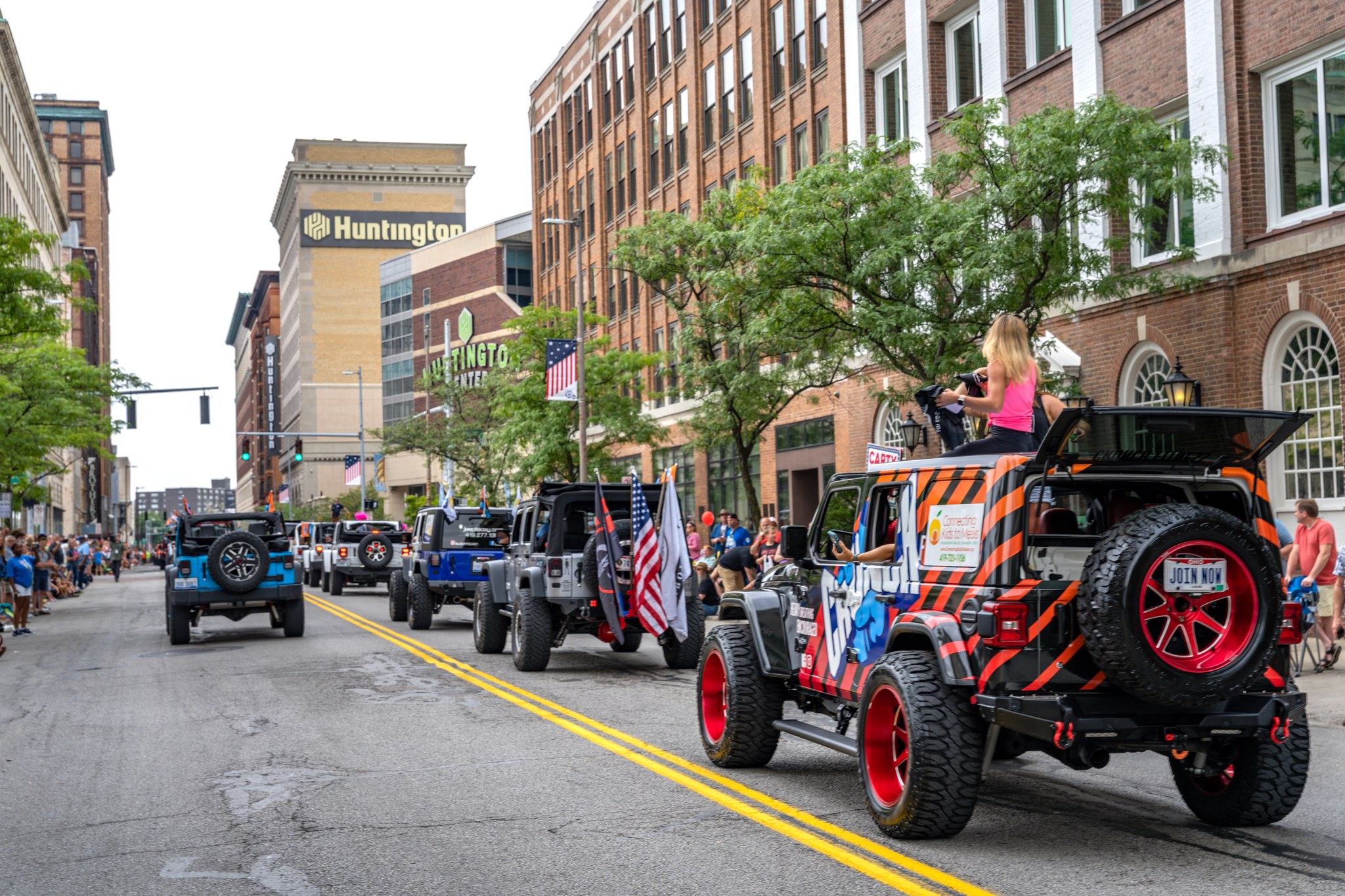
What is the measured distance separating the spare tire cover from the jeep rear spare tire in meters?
14.5

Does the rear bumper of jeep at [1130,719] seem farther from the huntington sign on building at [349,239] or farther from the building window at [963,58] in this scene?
the huntington sign on building at [349,239]

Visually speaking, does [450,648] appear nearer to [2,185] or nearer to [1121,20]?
[1121,20]

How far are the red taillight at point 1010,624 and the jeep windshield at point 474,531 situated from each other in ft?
57.8

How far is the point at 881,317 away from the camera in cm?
1886

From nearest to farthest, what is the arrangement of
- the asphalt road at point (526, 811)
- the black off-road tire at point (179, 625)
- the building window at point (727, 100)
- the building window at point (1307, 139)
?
1. the asphalt road at point (526, 811)
2. the building window at point (1307, 139)
3. the black off-road tire at point (179, 625)
4. the building window at point (727, 100)

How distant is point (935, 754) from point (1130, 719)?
2.89 feet

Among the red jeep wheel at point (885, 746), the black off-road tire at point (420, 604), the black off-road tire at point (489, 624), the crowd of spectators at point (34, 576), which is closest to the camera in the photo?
the red jeep wheel at point (885, 746)

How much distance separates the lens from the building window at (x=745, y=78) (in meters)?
39.6

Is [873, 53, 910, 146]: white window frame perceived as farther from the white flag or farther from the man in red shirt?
the man in red shirt

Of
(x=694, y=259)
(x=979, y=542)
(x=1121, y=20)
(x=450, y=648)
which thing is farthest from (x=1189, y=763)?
(x=694, y=259)

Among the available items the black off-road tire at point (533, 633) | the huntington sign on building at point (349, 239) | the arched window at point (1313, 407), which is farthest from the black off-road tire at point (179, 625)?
the huntington sign on building at point (349, 239)

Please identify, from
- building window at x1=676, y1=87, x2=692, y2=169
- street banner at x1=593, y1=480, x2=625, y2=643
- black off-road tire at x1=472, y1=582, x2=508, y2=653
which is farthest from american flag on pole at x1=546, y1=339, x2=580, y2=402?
street banner at x1=593, y1=480, x2=625, y2=643

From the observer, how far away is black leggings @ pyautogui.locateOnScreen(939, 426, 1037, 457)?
24.6 ft

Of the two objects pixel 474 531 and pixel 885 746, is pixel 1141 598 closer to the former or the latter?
pixel 885 746
